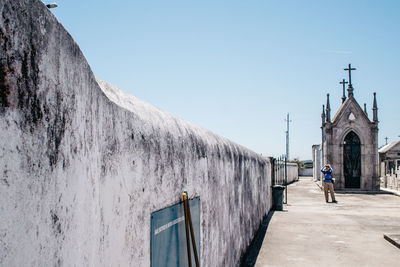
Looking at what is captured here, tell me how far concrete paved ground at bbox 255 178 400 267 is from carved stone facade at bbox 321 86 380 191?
38.3 feet

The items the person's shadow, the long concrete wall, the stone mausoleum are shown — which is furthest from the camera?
the stone mausoleum

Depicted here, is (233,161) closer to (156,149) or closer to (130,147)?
(156,149)

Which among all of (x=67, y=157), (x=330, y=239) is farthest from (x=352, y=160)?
(x=67, y=157)

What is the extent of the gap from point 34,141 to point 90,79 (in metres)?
0.53

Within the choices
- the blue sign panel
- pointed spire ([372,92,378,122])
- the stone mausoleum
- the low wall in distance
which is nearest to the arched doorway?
the stone mausoleum

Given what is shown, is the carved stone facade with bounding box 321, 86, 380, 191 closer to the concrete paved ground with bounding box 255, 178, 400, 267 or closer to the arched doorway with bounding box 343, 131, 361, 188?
the arched doorway with bounding box 343, 131, 361, 188

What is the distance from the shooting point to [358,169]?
23969mm

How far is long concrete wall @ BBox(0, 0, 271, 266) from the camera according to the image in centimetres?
115

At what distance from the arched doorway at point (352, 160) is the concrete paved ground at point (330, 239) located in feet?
39.2

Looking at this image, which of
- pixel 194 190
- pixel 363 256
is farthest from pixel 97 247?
pixel 363 256

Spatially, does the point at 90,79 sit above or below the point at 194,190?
above

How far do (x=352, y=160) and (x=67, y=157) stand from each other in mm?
25074

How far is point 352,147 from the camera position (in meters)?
24.3

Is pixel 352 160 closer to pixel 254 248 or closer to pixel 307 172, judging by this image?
pixel 254 248
